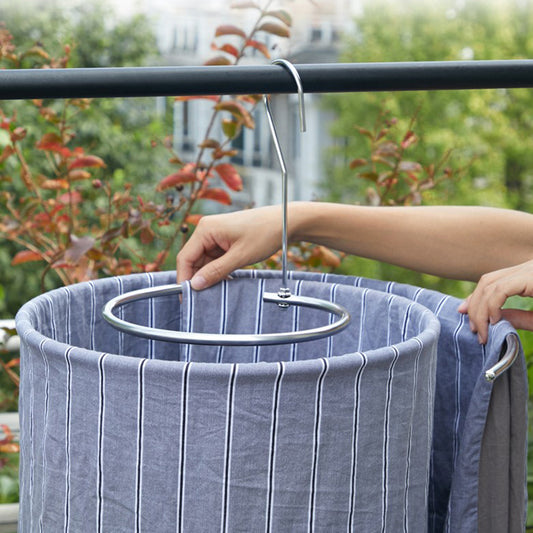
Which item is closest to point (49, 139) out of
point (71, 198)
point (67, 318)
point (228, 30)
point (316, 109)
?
point (71, 198)

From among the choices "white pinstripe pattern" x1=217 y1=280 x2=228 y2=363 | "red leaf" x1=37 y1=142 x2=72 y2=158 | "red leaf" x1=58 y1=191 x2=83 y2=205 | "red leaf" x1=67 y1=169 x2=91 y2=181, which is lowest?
"white pinstripe pattern" x1=217 y1=280 x2=228 y2=363

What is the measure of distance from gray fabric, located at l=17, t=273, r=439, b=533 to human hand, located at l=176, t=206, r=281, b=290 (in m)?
0.27

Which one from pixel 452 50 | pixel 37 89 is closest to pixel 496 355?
pixel 37 89

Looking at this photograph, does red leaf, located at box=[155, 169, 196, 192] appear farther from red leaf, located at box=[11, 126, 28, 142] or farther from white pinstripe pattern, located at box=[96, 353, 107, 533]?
white pinstripe pattern, located at box=[96, 353, 107, 533]

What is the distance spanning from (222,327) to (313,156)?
11342 millimetres

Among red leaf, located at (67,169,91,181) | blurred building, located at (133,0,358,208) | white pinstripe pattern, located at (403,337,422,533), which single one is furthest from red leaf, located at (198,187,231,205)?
blurred building, located at (133,0,358,208)

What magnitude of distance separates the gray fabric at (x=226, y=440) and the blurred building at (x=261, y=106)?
6.99m

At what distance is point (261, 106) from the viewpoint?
901cm

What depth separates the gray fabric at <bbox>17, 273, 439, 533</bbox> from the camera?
0.67 m

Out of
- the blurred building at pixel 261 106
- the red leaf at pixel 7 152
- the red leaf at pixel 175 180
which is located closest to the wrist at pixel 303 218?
the red leaf at pixel 175 180

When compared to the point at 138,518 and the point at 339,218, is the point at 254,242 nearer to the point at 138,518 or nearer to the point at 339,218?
the point at 339,218

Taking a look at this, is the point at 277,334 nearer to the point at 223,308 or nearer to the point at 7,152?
the point at 223,308

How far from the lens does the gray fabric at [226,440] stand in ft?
2.19

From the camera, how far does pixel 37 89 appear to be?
2.42ft
